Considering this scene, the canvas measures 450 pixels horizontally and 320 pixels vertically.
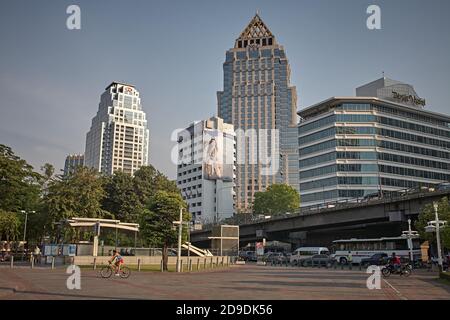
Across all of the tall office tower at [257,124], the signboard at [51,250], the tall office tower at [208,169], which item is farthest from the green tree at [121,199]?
the tall office tower at [257,124]

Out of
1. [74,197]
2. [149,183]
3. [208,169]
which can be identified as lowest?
[74,197]

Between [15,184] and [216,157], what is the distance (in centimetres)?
9072

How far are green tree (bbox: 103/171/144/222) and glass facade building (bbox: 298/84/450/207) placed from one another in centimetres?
5056

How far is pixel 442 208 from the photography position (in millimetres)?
41000

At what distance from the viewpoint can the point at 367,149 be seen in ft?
334

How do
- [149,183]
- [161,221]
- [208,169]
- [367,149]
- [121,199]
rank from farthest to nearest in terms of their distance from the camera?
[208,169] < [367,149] < [149,183] < [121,199] < [161,221]

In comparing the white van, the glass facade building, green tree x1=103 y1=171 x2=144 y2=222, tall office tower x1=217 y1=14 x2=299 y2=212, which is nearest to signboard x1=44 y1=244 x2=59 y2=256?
green tree x1=103 y1=171 x2=144 y2=222

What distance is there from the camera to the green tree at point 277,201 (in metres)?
120

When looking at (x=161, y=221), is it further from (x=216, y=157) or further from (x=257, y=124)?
(x=257, y=124)

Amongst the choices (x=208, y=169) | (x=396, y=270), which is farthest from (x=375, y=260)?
(x=208, y=169)

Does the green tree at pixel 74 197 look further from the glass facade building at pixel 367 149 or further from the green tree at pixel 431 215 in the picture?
the glass facade building at pixel 367 149

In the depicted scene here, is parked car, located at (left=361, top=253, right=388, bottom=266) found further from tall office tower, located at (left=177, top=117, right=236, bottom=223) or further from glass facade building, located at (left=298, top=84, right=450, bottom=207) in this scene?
tall office tower, located at (left=177, top=117, right=236, bottom=223)

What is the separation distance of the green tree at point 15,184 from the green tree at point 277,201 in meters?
71.4
